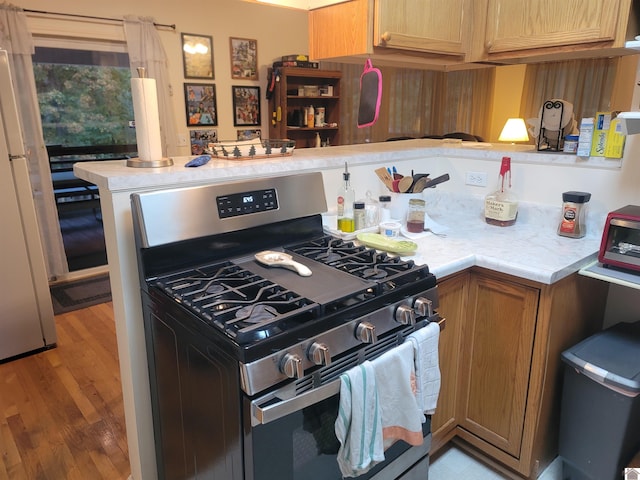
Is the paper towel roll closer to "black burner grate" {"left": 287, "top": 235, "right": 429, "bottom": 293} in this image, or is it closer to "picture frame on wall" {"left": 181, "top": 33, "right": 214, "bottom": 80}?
"black burner grate" {"left": 287, "top": 235, "right": 429, "bottom": 293}

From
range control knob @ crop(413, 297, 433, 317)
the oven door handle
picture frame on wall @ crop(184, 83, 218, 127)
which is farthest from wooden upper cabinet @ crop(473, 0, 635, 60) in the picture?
picture frame on wall @ crop(184, 83, 218, 127)

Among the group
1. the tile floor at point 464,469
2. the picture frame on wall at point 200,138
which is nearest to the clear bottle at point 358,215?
the tile floor at point 464,469

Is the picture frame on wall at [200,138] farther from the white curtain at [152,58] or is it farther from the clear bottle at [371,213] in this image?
the clear bottle at [371,213]

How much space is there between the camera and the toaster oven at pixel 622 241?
1545 mm

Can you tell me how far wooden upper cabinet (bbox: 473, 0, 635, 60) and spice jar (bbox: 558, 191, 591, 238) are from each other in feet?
1.80

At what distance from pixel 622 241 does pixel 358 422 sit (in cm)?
114

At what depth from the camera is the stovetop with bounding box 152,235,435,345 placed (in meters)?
1.06

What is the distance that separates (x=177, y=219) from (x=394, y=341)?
2.35 feet

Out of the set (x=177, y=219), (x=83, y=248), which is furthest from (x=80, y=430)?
(x=83, y=248)

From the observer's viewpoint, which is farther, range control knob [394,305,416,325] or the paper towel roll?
the paper towel roll

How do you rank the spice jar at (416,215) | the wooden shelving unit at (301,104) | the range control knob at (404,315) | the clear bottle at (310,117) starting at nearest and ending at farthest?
the range control knob at (404,315)
the spice jar at (416,215)
the wooden shelving unit at (301,104)
the clear bottle at (310,117)

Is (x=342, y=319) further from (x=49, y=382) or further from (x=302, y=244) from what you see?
(x=49, y=382)

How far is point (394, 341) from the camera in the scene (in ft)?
4.18

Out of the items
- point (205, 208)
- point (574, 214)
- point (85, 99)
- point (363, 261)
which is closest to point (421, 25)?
point (574, 214)
